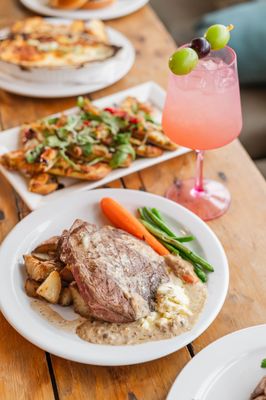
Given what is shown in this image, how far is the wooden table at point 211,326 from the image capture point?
134cm

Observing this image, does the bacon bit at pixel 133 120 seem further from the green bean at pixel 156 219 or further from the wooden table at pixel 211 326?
the green bean at pixel 156 219

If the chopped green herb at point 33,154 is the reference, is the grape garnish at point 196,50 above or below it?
above

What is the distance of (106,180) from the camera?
1.83 meters

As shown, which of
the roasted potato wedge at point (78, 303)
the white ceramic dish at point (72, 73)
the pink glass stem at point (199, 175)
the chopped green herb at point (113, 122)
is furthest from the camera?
the white ceramic dish at point (72, 73)

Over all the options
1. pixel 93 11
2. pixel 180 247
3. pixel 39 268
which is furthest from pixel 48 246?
Result: pixel 93 11

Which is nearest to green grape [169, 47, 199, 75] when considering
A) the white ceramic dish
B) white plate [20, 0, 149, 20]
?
the white ceramic dish

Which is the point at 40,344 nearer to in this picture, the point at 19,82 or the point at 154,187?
the point at 154,187

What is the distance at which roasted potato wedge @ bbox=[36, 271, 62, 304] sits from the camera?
4.67ft

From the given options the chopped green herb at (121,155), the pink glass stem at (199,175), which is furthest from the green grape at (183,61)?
the chopped green herb at (121,155)

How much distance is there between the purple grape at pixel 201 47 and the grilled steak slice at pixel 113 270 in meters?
0.47

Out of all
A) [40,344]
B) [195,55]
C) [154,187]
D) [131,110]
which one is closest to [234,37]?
[131,110]

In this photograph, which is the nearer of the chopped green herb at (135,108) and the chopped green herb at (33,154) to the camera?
the chopped green herb at (33,154)

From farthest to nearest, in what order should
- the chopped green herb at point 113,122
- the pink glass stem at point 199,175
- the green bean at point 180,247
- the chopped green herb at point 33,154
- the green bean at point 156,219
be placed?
the chopped green herb at point 113,122
the chopped green herb at point 33,154
the pink glass stem at point 199,175
the green bean at point 156,219
the green bean at point 180,247

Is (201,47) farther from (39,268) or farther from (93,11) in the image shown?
(93,11)
